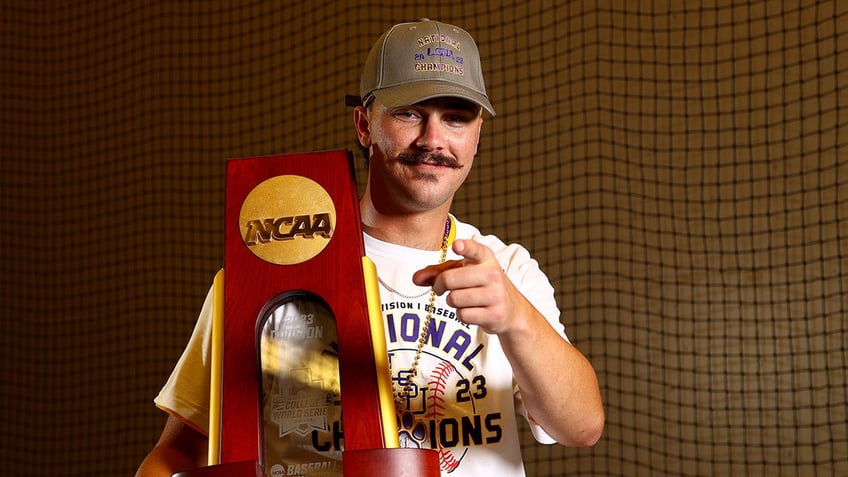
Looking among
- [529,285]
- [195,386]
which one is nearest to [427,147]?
[529,285]

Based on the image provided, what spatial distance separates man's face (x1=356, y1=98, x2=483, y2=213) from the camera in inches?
48.3

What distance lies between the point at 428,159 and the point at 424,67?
0.41ft

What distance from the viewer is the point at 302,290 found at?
1013 millimetres

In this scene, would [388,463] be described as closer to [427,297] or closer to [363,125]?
[427,297]

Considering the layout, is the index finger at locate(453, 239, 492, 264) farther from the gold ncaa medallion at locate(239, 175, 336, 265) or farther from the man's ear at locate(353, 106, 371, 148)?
the man's ear at locate(353, 106, 371, 148)

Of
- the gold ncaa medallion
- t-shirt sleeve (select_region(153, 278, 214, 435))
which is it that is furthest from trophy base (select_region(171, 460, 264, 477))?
t-shirt sleeve (select_region(153, 278, 214, 435))

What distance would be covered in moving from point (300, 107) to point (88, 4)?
1.30m

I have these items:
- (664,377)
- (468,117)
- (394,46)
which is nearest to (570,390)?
(468,117)

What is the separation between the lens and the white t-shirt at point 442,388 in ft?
4.12

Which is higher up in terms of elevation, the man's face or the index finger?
the man's face

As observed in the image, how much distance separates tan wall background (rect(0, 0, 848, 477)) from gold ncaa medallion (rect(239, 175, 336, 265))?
3.34 m

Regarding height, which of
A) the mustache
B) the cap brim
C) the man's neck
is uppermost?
the cap brim

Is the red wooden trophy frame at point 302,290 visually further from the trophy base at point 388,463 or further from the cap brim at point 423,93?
the cap brim at point 423,93

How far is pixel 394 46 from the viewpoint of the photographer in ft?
4.20
